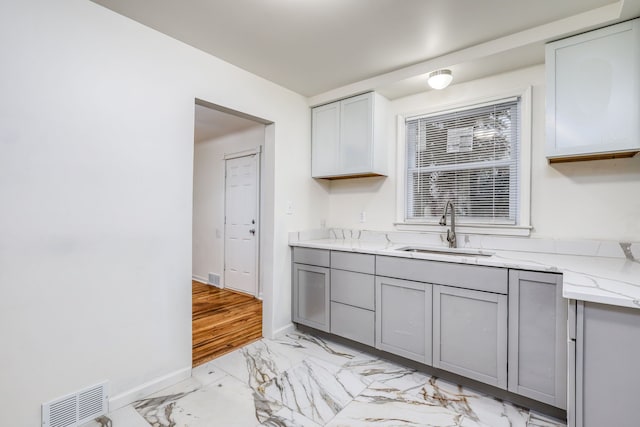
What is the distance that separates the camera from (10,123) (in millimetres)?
1511

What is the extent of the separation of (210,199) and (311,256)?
2.82m

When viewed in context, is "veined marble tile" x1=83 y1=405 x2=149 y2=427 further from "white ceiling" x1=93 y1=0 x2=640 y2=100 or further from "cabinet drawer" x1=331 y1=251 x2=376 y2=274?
"white ceiling" x1=93 y1=0 x2=640 y2=100

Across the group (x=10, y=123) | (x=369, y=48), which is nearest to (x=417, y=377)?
(x=369, y=48)

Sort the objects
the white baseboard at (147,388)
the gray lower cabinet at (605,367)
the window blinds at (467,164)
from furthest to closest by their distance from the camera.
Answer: the window blinds at (467,164), the white baseboard at (147,388), the gray lower cabinet at (605,367)

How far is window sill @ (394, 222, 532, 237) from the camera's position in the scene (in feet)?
7.64

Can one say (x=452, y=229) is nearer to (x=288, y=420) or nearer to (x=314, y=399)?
(x=314, y=399)

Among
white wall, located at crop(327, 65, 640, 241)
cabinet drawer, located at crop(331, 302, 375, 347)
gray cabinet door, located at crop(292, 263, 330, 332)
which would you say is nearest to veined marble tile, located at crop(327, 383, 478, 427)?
cabinet drawer, located at crop(331, 302, 375, 347)

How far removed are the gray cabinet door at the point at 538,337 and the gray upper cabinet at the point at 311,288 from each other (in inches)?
56.3

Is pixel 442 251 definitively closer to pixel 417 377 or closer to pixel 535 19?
pixel 417 377

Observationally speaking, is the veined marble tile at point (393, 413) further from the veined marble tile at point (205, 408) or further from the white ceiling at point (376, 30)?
the white ceiling at point (376, 30)

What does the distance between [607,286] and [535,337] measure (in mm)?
607

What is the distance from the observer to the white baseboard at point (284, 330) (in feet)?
9.58

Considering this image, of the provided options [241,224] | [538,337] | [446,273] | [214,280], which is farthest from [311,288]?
[214,280]

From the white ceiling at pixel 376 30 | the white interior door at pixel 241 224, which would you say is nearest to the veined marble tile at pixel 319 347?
the white interior door at pixel 241 224
